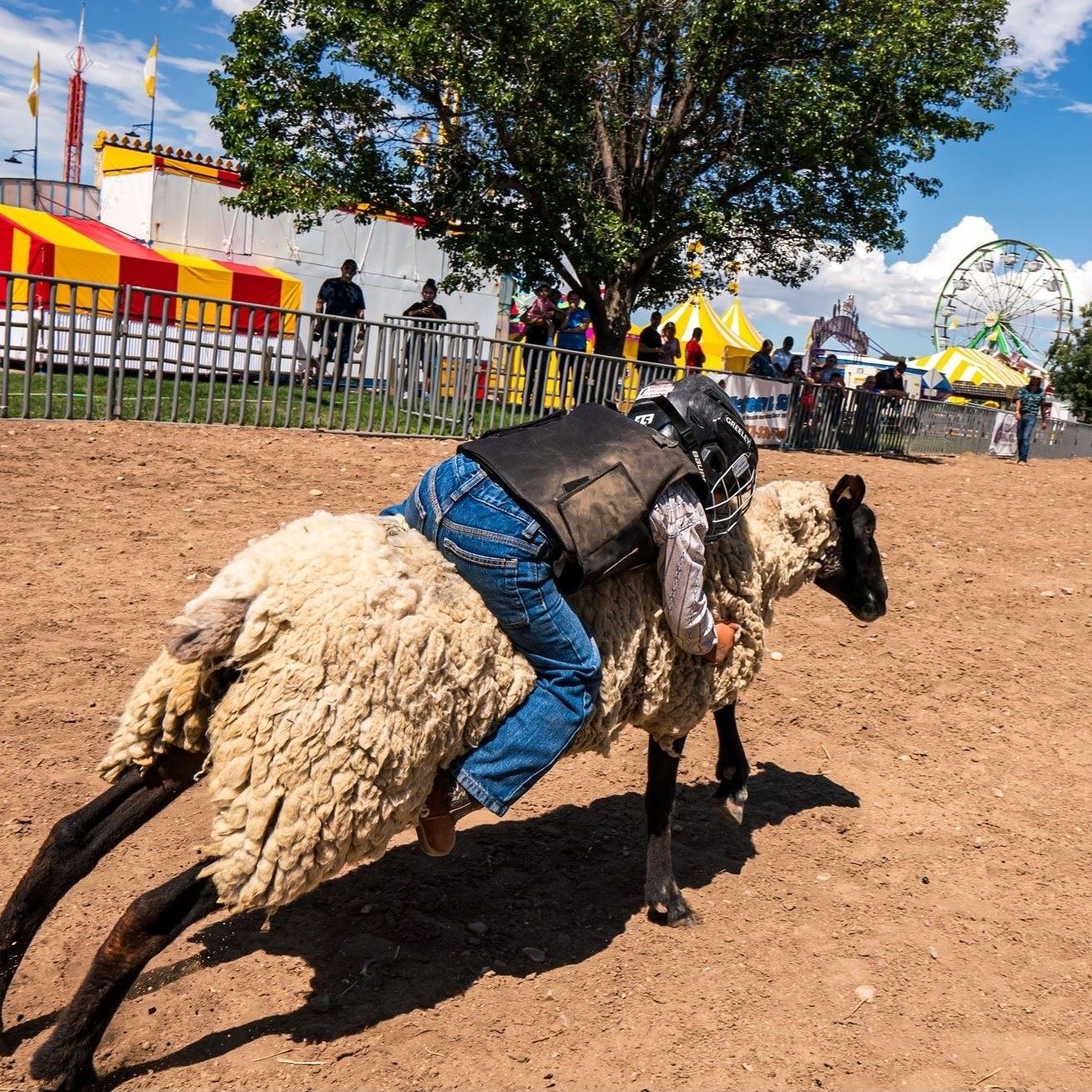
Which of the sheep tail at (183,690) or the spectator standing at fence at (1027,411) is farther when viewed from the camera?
the spectator standing at fence at (1027,411)

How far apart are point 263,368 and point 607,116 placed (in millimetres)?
9665

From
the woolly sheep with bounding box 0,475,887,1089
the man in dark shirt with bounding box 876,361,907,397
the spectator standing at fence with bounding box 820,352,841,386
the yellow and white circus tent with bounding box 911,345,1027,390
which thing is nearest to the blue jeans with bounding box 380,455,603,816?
the woolly sheep with bounding box 0,475,887,1089

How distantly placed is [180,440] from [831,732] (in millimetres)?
6294

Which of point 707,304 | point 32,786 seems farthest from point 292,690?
point 707,304

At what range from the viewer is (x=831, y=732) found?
5812 mm

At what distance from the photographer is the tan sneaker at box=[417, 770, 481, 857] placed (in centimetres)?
307

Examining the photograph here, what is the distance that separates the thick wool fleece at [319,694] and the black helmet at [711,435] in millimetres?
960

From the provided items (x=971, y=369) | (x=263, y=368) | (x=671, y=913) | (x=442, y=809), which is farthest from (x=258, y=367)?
(x=971, y=369)

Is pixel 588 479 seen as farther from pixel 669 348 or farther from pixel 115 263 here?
pixel 115 263

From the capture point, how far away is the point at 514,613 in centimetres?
301

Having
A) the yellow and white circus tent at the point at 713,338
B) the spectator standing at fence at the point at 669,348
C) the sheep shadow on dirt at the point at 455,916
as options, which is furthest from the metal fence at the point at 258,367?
the yellow and white circus tent at the point at 713,338

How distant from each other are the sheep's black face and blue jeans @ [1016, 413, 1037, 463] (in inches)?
783

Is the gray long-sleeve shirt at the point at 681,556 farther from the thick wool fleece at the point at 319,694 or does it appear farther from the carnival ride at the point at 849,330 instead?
the carnival ride at the point at 849,330

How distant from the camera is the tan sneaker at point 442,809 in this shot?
3.07 meters
